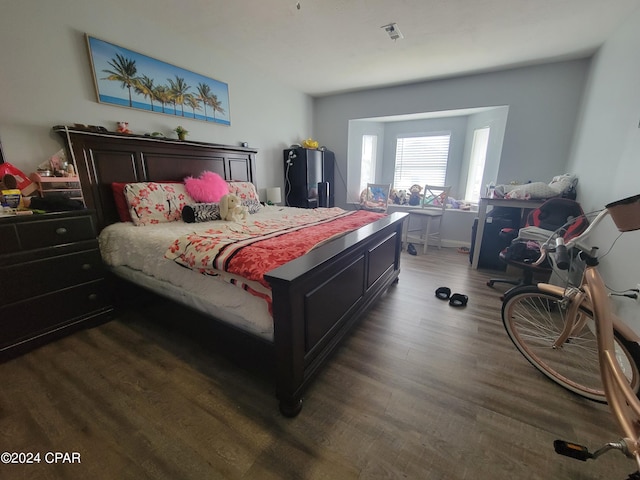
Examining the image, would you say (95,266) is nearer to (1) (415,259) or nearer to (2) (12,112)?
(2) (12,112)

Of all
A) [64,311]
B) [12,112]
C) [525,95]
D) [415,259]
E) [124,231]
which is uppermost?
[525,95]

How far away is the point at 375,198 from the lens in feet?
15.4

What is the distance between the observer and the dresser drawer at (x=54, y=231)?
1583 millimetres

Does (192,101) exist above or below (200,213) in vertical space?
above

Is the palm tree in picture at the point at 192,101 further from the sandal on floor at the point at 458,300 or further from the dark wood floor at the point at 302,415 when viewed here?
the sandal on floor at the point at 458,300

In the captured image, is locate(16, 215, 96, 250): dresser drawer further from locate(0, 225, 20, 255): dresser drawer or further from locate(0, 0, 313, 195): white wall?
locate(0, 0, 313, 195): white wall

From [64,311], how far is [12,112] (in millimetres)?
1437

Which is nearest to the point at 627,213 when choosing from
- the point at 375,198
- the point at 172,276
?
the point at 172,276

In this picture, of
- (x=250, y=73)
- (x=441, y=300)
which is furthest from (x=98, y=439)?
(x=250, y=73)

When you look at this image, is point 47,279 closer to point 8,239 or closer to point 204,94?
point 8,239

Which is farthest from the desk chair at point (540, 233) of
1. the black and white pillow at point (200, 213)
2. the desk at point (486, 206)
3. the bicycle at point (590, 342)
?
the black and white pillow at point (200, 213)

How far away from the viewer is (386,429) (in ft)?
3.92

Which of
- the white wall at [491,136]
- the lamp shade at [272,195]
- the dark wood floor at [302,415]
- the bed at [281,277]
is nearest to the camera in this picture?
the dark wood floor at [302,415]

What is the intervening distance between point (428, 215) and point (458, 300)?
1.83 m
